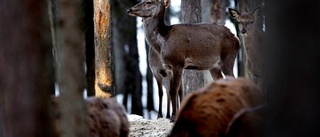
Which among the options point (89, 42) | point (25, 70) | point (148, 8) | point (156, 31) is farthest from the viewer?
point (89, 42)

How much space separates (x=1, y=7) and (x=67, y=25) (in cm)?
190

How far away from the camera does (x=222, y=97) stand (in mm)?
8711

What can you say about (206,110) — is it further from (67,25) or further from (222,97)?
(67,25)

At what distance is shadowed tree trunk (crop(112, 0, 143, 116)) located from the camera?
98.2 feet

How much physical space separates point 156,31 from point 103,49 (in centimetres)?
91

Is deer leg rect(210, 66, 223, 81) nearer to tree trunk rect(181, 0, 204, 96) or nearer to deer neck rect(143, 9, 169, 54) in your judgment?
deer neck rect(143, 9, 169, 54)

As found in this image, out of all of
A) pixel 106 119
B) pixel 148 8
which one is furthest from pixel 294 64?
pixel 148 8

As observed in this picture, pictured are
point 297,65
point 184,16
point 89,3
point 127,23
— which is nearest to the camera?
point 297,65

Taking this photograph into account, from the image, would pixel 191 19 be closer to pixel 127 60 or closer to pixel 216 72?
pixel 216 72

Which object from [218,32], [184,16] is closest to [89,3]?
[184,16]

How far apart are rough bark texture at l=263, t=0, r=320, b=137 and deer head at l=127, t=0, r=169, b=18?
9.52 meters

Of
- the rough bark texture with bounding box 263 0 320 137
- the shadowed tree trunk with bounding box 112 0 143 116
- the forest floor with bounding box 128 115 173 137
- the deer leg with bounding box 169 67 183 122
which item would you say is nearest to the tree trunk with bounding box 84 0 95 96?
the deer leg with bounding box 169 67 183 122

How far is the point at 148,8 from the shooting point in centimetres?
1490

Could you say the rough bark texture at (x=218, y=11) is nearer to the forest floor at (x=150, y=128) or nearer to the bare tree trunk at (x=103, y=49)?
the bare tree trunk at (x=103, y=49)
